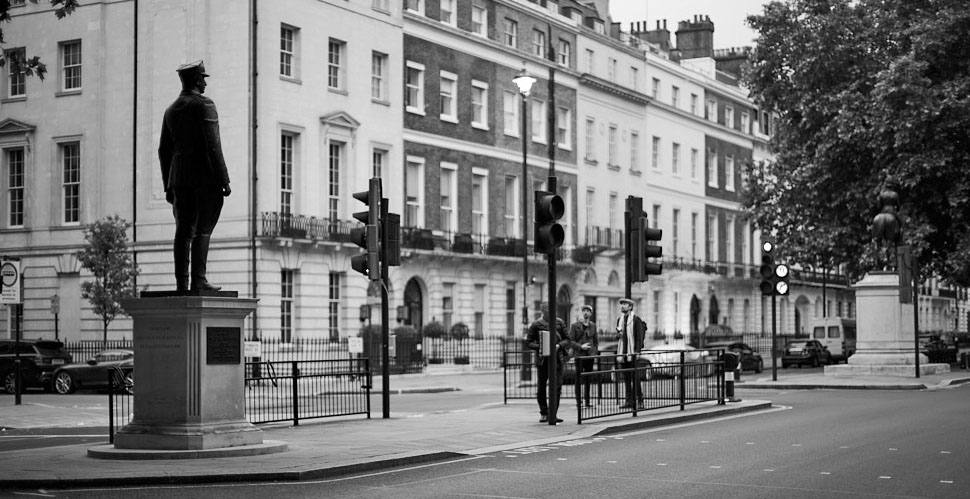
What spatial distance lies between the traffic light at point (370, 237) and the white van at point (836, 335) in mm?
44125

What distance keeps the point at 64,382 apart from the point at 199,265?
20.9 m

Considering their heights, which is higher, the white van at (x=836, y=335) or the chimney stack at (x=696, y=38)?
the chimney stack at (x=696, y=38)

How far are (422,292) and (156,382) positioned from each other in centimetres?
3669

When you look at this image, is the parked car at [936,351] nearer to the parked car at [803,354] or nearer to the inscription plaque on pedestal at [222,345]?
the parked car at [803,354]

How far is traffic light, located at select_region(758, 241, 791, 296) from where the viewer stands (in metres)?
33.2

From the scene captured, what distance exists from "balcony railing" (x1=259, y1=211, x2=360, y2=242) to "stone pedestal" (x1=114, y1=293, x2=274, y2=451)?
2780cm

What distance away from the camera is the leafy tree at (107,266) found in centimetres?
4150

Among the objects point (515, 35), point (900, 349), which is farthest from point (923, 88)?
point (515, 35)

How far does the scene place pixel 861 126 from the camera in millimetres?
46406

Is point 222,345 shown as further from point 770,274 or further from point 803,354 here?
point 803,354

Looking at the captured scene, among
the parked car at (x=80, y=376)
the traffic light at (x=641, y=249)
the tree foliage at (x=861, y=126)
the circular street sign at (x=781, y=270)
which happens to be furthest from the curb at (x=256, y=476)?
the tree foliage at (x=861, y=126)

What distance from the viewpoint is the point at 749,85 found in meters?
51.4

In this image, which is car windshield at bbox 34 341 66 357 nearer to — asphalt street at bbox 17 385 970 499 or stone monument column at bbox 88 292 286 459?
asphalt street at bbox 17 385 970 499

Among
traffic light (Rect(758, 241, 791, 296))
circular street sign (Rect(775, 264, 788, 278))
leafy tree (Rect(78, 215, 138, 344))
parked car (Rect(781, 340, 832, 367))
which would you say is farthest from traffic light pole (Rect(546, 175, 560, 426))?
parked car (Rect(781, 340, 832, 367))
